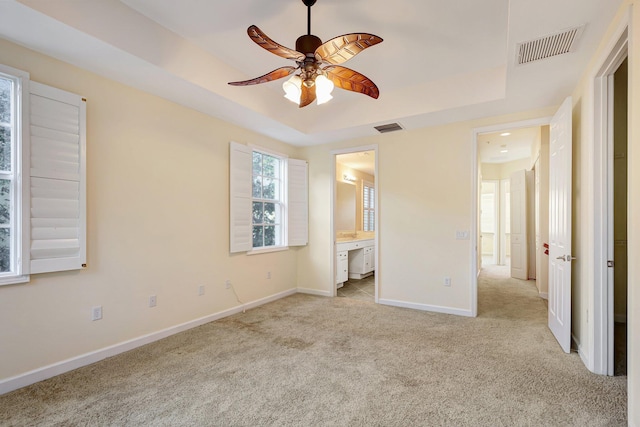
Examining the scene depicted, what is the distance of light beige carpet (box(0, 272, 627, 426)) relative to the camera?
191 cm

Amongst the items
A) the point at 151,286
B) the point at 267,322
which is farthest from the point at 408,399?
the point at 151,286

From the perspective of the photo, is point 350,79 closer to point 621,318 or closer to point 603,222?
point 603,222

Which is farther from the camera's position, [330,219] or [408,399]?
[330,219]

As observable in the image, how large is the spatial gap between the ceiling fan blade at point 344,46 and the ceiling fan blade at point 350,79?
0.13 metres

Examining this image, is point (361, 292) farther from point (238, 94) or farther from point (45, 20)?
point (45, 20)

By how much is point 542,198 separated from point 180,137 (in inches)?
207

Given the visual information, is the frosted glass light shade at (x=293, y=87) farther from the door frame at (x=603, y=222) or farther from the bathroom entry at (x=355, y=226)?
the bathroom entry at (x=355, y=226)

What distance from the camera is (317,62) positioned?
2270 mm

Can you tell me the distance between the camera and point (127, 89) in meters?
2.92

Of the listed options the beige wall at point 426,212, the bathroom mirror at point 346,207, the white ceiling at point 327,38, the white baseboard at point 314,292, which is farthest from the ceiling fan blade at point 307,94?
the bathroom mirror at point 346,207

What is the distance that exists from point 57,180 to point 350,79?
2.41 m

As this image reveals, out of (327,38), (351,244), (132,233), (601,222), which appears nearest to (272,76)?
(327,38)

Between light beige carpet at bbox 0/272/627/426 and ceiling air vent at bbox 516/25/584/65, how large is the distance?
8.05 ft

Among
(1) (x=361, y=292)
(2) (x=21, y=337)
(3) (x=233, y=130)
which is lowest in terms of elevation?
(1) (x=361, y=292)
